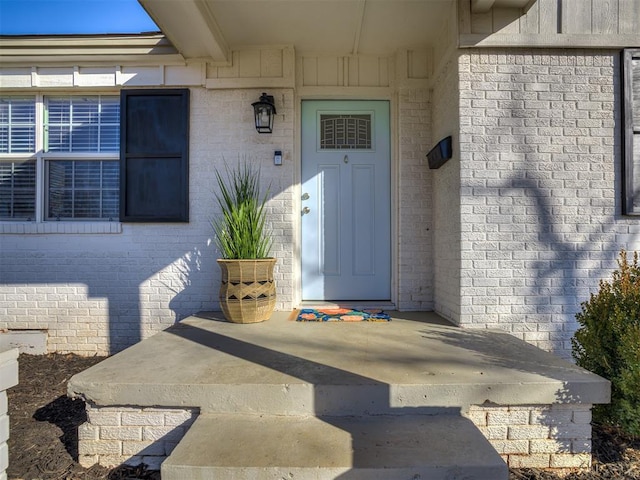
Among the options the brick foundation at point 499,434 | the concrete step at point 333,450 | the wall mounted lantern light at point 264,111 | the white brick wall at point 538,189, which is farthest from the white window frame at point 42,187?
the white brick wall at point 538,189

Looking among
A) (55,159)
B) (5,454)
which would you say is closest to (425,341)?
(5,454)

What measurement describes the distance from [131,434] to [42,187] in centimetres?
293

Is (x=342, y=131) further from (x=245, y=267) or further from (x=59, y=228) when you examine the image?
(x=59, y=228)

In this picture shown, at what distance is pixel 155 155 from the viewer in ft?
11.9

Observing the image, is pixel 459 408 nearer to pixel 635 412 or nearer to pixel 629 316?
pixel 635 412

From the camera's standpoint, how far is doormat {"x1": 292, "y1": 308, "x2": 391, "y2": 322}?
3.23m

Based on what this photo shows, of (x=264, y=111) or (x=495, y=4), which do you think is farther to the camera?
(x=264, y=111)

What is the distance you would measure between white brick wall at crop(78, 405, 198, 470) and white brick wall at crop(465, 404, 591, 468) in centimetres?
153

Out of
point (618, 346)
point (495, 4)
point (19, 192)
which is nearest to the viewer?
point (618, 346)

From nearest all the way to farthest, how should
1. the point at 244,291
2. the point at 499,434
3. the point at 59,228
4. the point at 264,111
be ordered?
the point at 499,434 → the point at 244,291 → the point at 264,111 → the point at 59,228

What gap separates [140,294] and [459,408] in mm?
3014

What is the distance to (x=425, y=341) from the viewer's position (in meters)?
2.58

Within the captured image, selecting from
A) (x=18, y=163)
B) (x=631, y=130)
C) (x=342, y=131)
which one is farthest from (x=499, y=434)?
(x=18, y=163)

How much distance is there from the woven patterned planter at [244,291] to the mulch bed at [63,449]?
1203 millimetres
